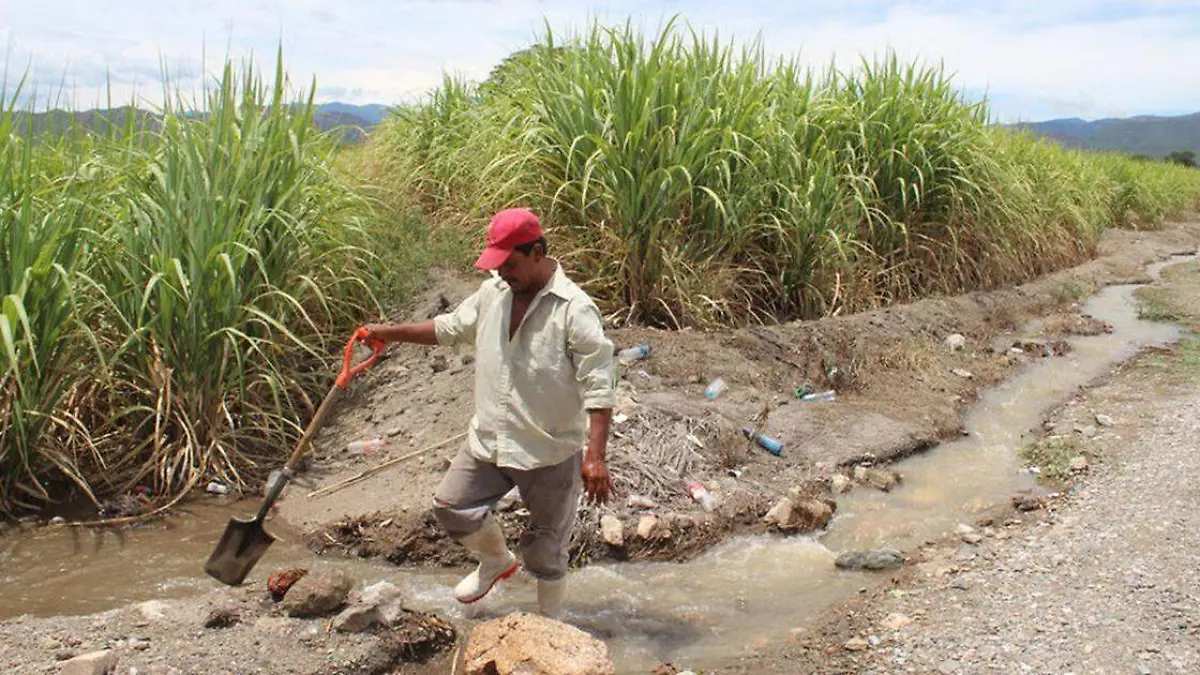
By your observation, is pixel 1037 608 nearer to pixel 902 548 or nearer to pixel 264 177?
pixel 902 548

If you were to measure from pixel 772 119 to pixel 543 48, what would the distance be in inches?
70.2

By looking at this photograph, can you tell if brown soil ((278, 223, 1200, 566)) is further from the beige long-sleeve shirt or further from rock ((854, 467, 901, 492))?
the beige long-sleeve shirt

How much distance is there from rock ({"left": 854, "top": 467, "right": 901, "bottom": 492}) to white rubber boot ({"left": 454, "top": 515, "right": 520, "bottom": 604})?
236 cm

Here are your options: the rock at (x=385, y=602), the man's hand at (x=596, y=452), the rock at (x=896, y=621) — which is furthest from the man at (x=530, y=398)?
the rock at (x=896, y=621)

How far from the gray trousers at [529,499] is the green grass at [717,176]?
123 inches

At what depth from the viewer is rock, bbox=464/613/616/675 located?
293 centimetres

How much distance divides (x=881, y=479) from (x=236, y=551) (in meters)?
3.20

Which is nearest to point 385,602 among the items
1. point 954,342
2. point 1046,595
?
point 1046,595

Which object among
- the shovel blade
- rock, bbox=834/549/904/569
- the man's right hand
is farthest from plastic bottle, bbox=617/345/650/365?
the shovel blade

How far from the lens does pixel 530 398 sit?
10.4 feet

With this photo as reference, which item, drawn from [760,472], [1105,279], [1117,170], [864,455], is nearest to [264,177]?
[760,472]

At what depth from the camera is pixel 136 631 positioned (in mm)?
3162

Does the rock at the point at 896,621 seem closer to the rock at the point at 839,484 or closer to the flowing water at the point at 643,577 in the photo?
the flowing water at the point at 643,577

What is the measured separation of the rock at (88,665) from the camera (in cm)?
282
